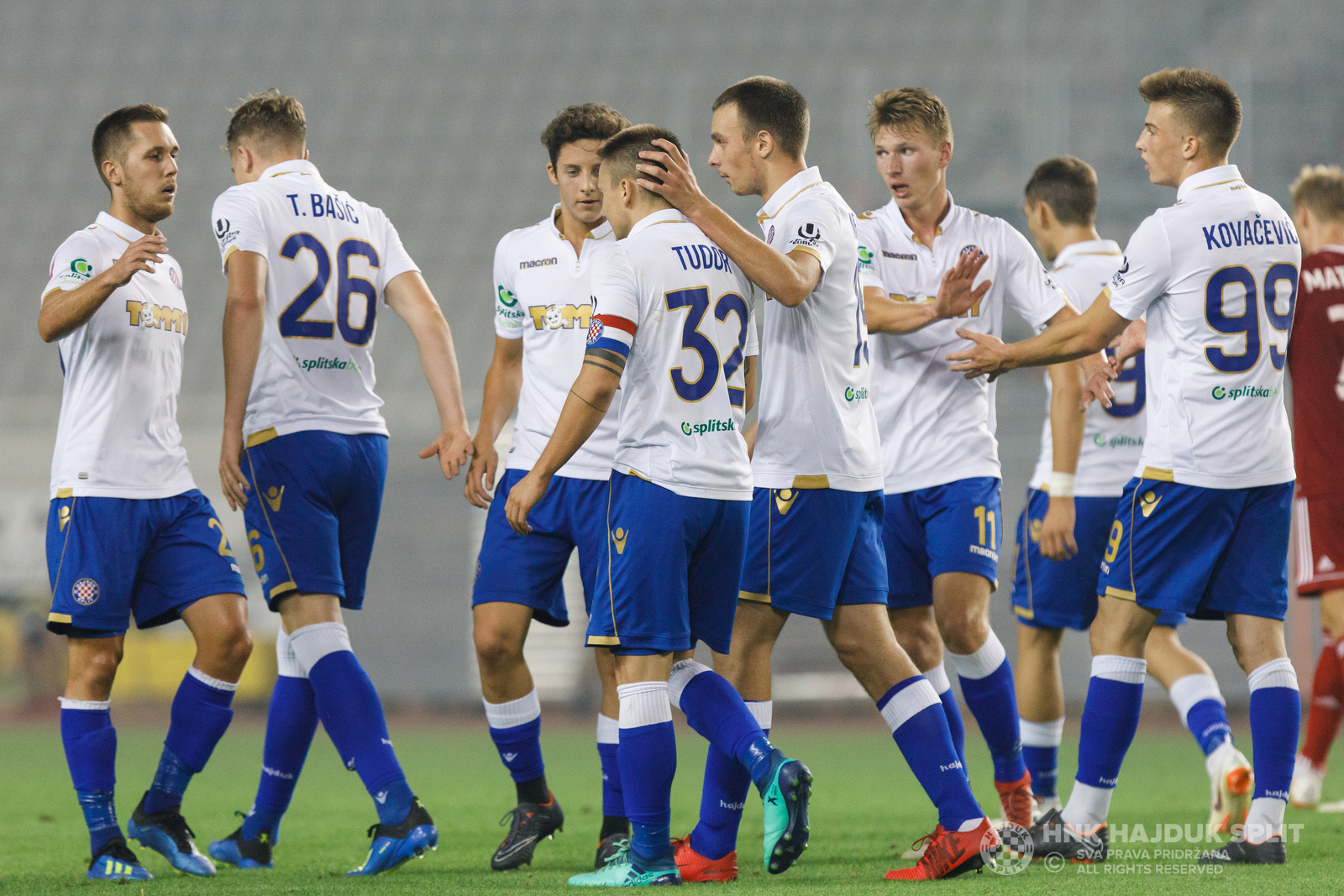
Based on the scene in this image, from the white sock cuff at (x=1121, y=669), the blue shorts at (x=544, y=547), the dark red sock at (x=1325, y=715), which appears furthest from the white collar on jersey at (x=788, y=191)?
the dark red sock at (x=1325, y=715)

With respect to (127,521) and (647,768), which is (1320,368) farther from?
(127,521)

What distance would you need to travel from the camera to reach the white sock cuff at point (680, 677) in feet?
13.2

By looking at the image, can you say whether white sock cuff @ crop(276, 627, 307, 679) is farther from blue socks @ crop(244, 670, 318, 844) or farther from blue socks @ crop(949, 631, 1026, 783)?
blue socks @ crop(949, 631, 1026, 783)

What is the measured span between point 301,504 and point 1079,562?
321 cm

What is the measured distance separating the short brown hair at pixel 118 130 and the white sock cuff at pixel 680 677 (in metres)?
2.68

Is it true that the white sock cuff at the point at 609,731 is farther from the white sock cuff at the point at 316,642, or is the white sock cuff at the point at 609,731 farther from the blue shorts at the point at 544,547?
the white sock cuff at the point at 316,642

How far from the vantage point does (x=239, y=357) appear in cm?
459

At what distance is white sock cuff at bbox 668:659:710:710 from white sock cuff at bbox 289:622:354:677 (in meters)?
1.24

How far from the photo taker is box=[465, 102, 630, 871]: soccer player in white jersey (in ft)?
16.0

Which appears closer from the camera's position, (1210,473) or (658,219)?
(658,219)

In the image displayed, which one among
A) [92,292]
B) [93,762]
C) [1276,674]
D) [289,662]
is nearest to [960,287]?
[1276,674]

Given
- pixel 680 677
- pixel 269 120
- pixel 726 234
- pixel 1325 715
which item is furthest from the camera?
pixel 1325 715

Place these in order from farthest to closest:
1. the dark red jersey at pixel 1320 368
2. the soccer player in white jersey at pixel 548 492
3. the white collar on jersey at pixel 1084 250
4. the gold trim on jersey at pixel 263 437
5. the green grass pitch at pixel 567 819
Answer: the white collar on jersey at pixel 1084 250
the dark red jersey at pixel 1320 368
the soccer player in white jersey at pixel 548 492
the gold trim on jersey at pixel 263 437
the green grass pitch at pixel 567 819

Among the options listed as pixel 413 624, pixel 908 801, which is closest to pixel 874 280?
pixel 908 801
